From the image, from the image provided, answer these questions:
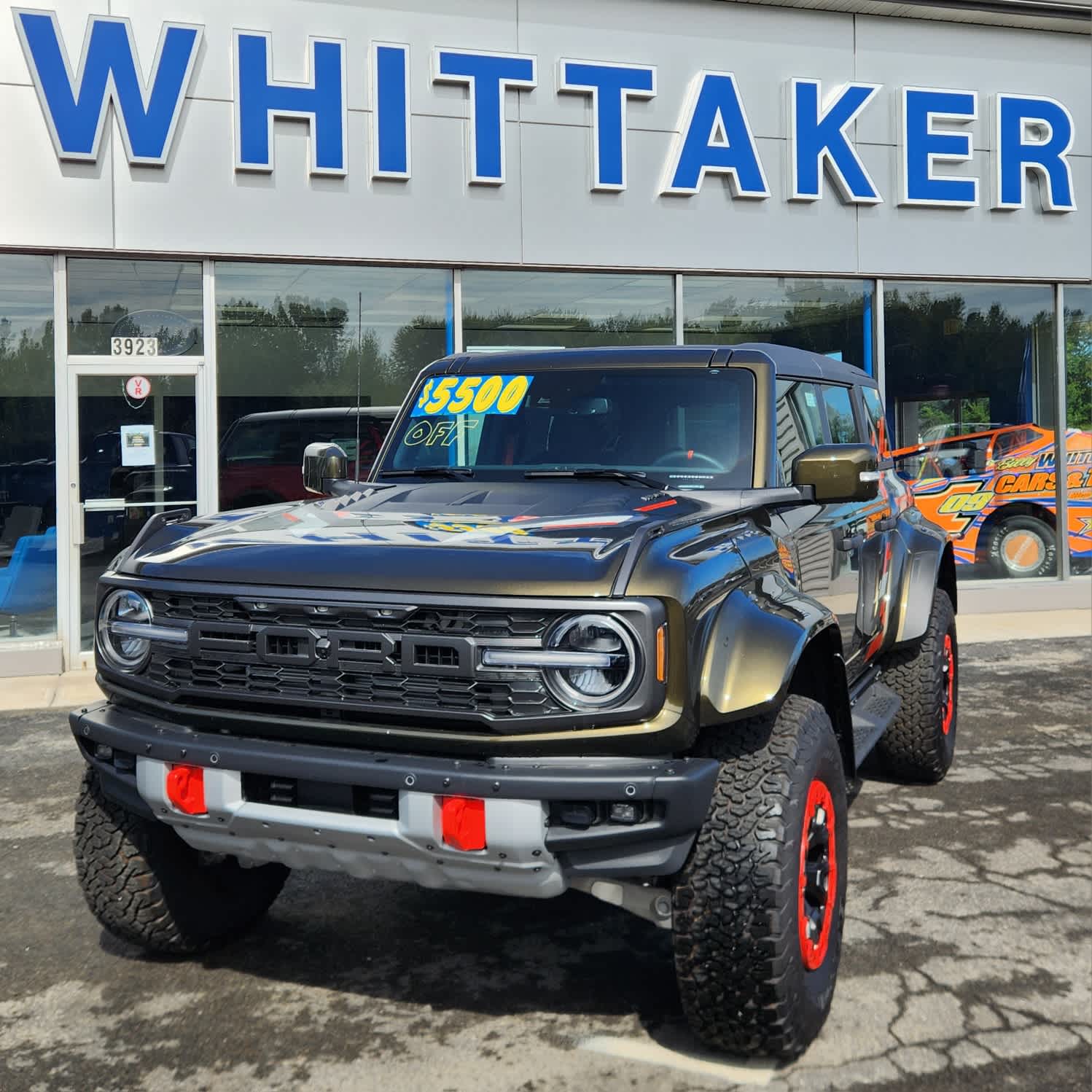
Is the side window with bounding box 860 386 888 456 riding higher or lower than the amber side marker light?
higher

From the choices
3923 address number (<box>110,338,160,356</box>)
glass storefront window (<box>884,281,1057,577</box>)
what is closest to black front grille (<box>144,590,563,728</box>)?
3923 address number (<box>110,338,160,356</box>)

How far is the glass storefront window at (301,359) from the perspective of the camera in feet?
32.3

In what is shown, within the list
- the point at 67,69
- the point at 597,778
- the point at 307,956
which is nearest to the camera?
the point at 597,778

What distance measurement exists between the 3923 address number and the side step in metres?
6.70

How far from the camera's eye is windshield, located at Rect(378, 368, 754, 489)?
3984 mm

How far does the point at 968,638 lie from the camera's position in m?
10.2

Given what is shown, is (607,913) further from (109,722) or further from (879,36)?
(879,36)

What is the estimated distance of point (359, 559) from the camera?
2.99m

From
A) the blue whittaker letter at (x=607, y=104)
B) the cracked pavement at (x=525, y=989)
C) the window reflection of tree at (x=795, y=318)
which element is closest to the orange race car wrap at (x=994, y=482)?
the window reflection of tree at (x=795, y=318)

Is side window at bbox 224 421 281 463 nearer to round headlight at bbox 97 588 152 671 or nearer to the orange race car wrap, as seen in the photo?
the orange race car wrap

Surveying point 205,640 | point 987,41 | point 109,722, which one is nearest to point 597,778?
point 205,640

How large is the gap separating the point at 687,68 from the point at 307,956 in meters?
8.90

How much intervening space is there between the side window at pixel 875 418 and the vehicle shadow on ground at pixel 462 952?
258 cm

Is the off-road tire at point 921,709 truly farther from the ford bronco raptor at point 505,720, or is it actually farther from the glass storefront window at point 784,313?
the glass storefront window at point 784,313
